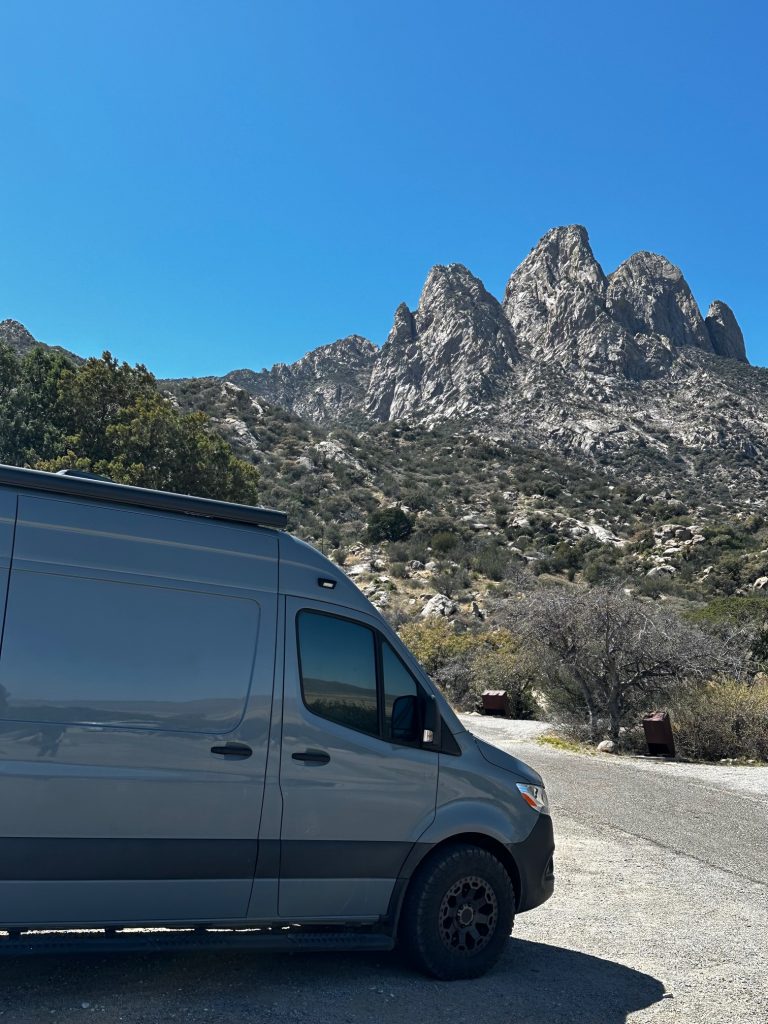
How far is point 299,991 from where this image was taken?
4.39m

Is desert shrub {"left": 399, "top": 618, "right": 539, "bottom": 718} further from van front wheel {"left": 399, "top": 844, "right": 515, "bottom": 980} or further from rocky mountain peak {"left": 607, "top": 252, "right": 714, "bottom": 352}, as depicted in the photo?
rocky mountain peak {"left": 607, "top": 252, "right": 714, "bottom": 352}

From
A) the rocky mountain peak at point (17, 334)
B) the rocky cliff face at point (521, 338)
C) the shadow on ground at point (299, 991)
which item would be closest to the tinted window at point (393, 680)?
the shadow on ground at point (299, 991)

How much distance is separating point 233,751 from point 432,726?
48.2 inches

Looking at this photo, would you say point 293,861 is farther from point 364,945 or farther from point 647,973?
point 647,973

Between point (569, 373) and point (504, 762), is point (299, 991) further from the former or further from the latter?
point (569, 373)

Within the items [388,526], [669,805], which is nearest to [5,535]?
[669,805]

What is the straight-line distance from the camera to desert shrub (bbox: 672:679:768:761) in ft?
49.2

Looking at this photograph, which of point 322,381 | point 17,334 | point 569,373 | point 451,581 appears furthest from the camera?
point 322,381

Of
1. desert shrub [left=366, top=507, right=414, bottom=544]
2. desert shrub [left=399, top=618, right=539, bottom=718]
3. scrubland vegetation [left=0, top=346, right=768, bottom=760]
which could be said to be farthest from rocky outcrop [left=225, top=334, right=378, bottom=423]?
desert shrub [left=399, top=618, right=539, bottom=718]

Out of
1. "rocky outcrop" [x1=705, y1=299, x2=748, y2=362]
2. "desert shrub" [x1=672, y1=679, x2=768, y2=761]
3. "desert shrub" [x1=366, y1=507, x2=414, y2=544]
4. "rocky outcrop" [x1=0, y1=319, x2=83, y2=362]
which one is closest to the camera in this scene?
"desert shrub" [x1=672, y1=679, x2=768, y2=761]

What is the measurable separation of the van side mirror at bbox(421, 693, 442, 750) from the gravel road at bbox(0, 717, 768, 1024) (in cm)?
131

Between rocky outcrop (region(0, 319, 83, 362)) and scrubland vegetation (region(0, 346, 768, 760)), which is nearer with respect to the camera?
scrubland vegetation (region(0, 346, 768, 760))

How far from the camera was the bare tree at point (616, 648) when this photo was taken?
51.1ft

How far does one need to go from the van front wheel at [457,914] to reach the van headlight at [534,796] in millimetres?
418
